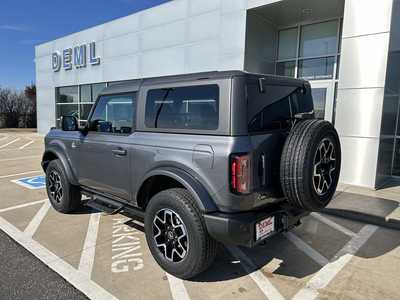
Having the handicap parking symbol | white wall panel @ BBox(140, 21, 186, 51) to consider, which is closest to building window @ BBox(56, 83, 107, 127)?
white wall panel @ BBox(140, 21, 186, 51)

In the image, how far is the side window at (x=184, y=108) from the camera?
2727 millimetres

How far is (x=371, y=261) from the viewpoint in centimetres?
337

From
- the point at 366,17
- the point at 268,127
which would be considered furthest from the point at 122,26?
the point at 268,127

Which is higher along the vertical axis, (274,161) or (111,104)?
(111,104)

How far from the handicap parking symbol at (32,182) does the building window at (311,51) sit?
787 centimetres

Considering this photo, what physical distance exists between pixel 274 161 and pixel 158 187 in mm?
1281

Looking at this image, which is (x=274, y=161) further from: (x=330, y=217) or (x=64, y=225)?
(x=64, y=225)

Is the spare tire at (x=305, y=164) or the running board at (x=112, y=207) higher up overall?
the spare tire at (x=305, y=164)

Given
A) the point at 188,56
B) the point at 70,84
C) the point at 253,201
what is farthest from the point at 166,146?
the point at 70,84

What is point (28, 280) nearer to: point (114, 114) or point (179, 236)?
point (179, 236)

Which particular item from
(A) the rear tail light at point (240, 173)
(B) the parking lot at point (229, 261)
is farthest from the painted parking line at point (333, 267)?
(A) the rear tail light at point (240, 173)

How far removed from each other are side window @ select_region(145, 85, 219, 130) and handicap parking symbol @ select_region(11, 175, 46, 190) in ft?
14.8

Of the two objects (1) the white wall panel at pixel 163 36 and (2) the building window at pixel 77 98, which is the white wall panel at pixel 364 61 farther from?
(2) the building window at pixel 77 98

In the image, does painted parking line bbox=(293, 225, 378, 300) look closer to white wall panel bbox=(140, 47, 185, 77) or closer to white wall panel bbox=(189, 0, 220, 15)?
white wall panel bbox=(189, 0, 220, 15)
